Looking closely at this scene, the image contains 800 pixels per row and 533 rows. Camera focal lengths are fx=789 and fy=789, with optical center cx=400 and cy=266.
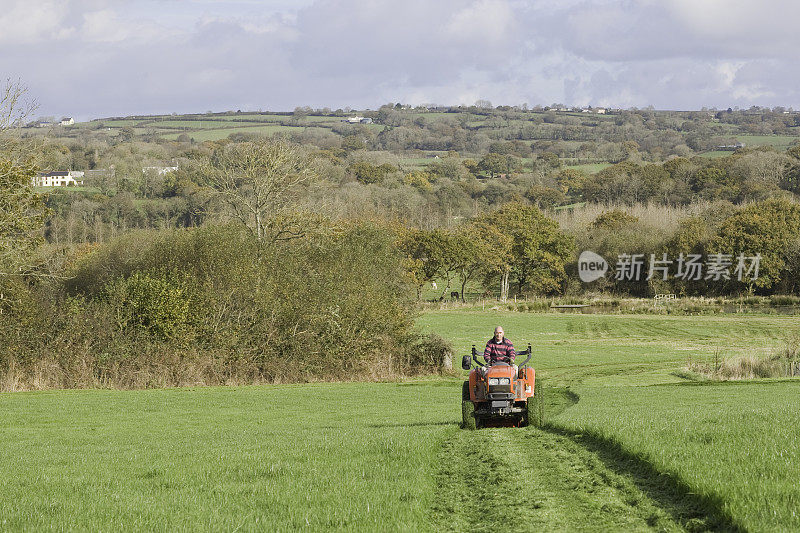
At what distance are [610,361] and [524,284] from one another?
56.3 m

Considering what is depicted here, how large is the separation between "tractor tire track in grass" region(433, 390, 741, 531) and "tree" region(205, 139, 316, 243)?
36.4 metres

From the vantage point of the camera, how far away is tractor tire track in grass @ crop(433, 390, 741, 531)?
8.80 meters

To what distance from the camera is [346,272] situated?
43.9m

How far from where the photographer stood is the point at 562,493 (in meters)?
10.2

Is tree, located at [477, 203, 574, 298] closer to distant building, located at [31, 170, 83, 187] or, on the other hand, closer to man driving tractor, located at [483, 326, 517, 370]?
distant building, located at [31, 170, 83, 187]

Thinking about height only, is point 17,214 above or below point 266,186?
below

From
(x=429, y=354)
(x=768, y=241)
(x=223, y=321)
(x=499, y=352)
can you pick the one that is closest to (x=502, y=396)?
(x=499, y=352)

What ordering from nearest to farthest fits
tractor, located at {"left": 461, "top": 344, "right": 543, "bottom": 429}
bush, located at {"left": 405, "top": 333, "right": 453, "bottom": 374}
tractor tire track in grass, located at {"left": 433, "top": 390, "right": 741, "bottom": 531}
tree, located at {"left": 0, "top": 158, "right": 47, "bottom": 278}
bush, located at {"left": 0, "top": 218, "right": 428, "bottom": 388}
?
1. tractor tire track in grass, located at {"left": 433, "top": 390, "right": 741, "bottom": 531}
2. tractor, located at {"left": 461, "top": 344, "right": 543, "bottom": 429}
3. tree, located at {"left": 0, "top": 158, "right": 47, "bottom": 278}
4. bush, located at {"left": 0, "top": 218, "right": 428, "bottom": 388}
5. bush, located at {"left": 405, "top": 333, "right": 453, "bottom": 374}

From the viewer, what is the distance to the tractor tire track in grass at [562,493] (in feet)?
28.9

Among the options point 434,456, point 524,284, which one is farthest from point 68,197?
point 434,456

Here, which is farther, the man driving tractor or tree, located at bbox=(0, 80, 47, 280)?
tree, located at bbox=(0, 80, 47, 280)

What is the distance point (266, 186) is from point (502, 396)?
35960mm

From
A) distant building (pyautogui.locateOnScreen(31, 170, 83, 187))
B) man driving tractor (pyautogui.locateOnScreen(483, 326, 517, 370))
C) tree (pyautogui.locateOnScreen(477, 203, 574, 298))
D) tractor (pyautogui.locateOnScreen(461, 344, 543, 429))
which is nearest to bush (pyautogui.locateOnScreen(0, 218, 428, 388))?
tractor (pyautogui.locateOnScreen(461, 344, 543, 429))

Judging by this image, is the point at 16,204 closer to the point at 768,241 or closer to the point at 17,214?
the point at 17,214
